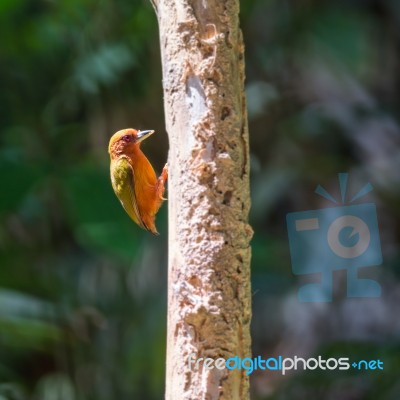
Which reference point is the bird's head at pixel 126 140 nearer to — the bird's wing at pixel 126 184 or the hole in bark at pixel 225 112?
the bird's wing at pixel 126 184

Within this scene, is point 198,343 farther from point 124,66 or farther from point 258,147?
point 258,147

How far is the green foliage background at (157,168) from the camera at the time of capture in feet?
12.6

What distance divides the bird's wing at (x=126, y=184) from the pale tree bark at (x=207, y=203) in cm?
11

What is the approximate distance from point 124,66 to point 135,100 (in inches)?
12.3

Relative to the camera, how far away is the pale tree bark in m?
1.67

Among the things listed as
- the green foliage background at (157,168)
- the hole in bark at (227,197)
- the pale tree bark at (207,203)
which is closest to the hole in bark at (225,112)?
the pale tree bark at (207,203)

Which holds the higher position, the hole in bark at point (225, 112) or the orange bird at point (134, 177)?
the hole in bark at point (225, 112)

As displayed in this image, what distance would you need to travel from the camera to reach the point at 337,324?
183 inches

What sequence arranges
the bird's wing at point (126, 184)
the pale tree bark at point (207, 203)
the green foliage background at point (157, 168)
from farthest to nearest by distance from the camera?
1. the green foliage background at point (157, 168)
2. the bird's wing at point (126, 184)
3. the pale tree bark at point (207, 203)

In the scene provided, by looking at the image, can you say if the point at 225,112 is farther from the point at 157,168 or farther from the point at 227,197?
the point at 157,168

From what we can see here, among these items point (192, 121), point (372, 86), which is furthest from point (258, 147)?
point (192, 121)

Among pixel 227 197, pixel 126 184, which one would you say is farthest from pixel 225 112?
pixel 126 184

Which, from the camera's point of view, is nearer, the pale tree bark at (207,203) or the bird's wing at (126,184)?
the pale tree bark at (207,203)

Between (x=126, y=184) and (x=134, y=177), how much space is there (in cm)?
3
